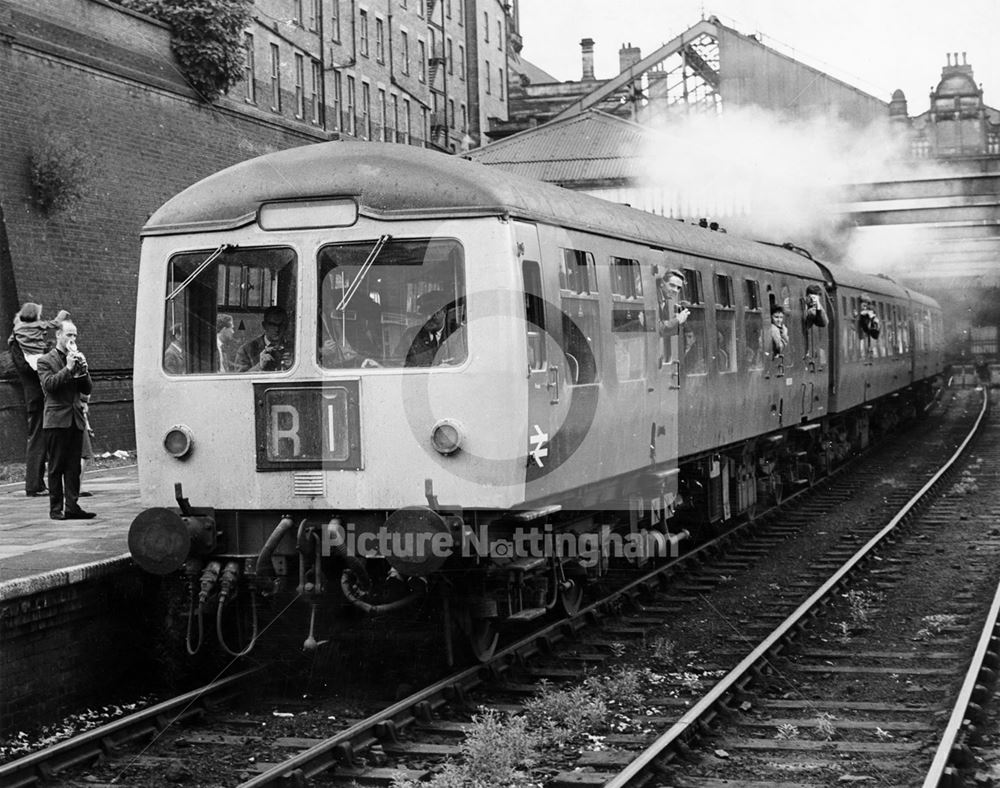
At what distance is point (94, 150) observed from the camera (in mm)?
22859

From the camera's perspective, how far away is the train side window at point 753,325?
13598 millimetres

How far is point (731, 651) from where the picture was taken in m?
9.39

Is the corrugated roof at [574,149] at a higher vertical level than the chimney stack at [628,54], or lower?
lower

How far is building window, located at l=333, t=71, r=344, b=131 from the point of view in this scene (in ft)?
144

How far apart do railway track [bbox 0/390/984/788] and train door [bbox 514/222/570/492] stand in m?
1.18

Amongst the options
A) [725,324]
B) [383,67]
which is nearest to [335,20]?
[383,67]

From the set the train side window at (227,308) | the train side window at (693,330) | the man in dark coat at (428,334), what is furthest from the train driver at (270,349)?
the train side window at (693,330)

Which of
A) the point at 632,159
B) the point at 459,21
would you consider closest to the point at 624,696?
the point at 632,159

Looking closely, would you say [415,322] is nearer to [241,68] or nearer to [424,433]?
[424,433]

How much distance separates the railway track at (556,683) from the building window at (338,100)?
111 feet

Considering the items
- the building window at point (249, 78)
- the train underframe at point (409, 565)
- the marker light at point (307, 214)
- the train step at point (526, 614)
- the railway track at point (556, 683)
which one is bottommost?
the railway track at point (556, 683)

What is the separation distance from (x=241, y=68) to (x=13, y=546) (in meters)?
19.2

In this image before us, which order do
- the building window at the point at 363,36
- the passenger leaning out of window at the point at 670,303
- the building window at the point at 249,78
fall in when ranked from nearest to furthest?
1. the passenger leaning out of window at the point at 670,303
2. the building window at the point at 249,78
3. the building window at the point at 363,36

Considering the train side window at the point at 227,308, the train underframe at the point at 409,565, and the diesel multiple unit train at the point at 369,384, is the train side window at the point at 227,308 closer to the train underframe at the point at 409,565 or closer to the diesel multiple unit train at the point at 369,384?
the diesel multiple unit train at the point at 369,384
